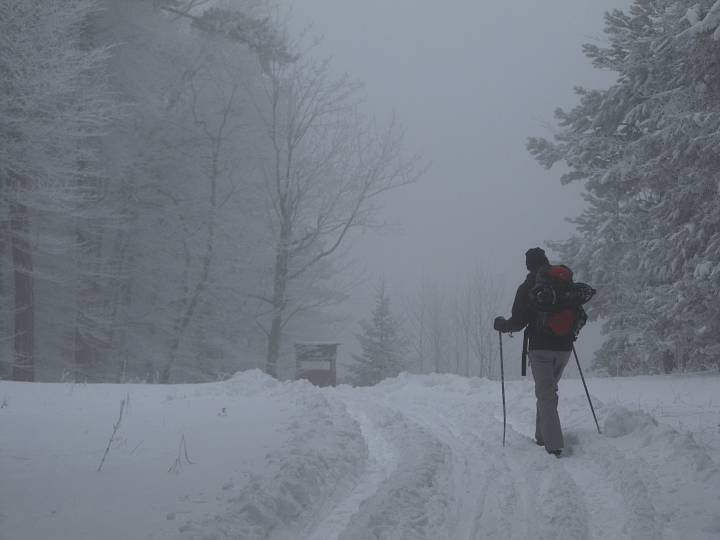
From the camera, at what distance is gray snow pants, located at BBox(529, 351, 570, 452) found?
5676 millimetres

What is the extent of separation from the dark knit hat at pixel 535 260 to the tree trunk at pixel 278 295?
1474cm

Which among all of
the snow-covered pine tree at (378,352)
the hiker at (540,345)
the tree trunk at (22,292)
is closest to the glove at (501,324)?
the hiker at (540,345)

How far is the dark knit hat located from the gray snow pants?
0.95 m

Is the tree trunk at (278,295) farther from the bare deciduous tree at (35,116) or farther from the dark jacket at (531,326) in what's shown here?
the dark jacket at (531,326)

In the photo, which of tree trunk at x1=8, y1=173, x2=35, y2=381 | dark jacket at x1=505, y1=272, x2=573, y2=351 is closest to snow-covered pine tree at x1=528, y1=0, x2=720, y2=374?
dark jacket at x1=505, y1=272, x2=573, y2=351

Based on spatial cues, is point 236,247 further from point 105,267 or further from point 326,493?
point 326,493

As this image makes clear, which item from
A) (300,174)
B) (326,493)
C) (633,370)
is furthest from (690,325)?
(300,174)

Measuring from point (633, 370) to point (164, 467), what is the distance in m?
15.4

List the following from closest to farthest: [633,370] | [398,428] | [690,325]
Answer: [398,428] < [690,325] < [633,370]

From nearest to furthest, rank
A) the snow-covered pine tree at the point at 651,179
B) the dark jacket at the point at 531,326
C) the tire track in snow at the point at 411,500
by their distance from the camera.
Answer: the tire track in snow at the point at 411,500, the dark jacket at the point at 531,326, the snow-covered pine tree at the point at 651,179

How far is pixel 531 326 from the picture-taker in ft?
20.0

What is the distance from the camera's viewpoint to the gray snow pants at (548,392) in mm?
5676

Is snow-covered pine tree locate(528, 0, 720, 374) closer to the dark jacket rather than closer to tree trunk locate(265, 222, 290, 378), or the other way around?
the dark jacket

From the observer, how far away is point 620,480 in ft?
14.9
